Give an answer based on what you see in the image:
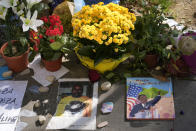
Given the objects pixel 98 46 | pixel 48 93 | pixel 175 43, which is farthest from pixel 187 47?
pixel 48 93

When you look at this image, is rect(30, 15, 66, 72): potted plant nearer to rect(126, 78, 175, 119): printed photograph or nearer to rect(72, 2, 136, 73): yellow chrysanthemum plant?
rect(72, 2, 136, 73): yellow chrysanthemum plant

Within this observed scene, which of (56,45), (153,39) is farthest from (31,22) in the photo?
(153,39)

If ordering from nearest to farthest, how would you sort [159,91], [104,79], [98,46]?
[98,46] < [159,91] < [104,79]

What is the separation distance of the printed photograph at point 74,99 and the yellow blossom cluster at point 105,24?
1.34 feet

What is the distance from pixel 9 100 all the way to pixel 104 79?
74cm

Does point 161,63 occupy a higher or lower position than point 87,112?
higher

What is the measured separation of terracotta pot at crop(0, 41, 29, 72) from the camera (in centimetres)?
175

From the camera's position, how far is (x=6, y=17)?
1.67 meters

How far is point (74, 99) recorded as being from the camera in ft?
5.46

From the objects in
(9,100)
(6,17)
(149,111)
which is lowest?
(149,111)

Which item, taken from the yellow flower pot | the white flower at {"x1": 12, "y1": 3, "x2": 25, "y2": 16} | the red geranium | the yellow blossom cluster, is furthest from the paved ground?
the white flower at {"x1": 12, "y1": 3, "x2": 25, "y2": 16}

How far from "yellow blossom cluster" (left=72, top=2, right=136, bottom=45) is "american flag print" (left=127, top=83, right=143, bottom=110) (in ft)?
1.27

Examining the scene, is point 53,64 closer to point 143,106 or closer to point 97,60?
point 97,60

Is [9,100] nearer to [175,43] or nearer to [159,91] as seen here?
[159,91]
